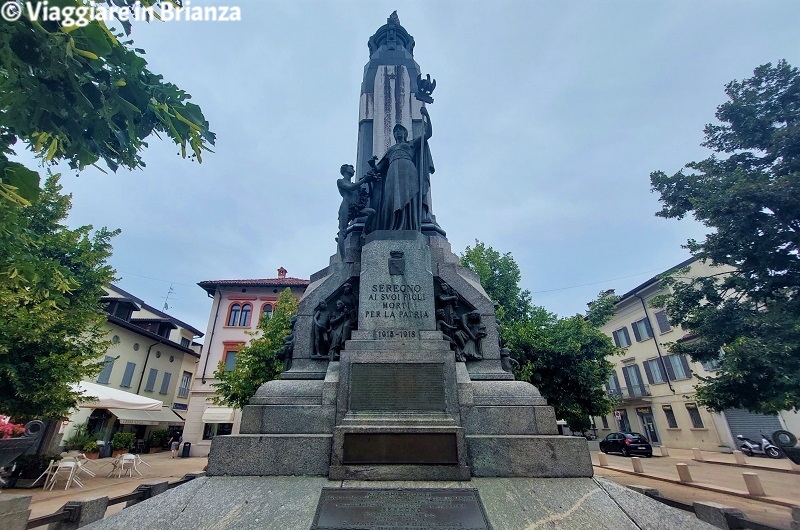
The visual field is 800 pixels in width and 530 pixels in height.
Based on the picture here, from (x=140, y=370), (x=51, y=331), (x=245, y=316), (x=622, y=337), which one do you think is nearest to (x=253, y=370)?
(x=51, y=331)

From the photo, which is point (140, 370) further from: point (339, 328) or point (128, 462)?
point (339, 328)

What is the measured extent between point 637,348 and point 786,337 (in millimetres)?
26223

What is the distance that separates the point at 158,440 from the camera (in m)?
29.5

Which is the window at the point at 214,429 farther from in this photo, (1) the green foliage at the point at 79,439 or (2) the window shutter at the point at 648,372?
(2) the window shutter at the point at 648,372

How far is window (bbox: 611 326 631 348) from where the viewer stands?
117ft

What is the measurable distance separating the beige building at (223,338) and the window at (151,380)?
16.9 feet

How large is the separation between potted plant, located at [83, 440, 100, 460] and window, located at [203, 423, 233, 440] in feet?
21.0

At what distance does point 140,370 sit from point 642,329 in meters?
42.0

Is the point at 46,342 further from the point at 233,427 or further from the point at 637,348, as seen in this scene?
the point at 637,348

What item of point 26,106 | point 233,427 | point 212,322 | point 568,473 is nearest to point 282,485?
point 568,473

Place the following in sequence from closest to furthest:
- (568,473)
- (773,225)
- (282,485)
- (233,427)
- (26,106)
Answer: (26,106) < (282,485) < (568,473) < (773,225) < (233,427)

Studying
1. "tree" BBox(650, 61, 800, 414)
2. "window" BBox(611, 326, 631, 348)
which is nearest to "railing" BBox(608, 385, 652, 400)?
"window" BBox(611, 326, 631, 348)

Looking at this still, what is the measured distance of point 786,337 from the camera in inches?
428

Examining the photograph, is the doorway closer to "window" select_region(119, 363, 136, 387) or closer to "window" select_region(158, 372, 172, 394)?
"window" select_region(158, 372, 172, 394)
